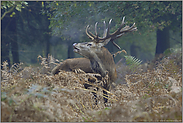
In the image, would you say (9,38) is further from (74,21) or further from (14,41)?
(74,21)

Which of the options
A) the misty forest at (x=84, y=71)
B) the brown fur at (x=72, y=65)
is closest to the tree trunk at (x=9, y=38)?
the misty forest at (x=84, y=71)

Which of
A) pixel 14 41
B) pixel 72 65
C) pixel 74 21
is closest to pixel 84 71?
pixel 72 65

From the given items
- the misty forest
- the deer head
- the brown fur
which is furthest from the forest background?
the deer head

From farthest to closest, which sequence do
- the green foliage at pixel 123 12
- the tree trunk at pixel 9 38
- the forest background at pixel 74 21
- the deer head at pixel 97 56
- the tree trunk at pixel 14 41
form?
the tree trunk at pixel 14 41, the tree trunk at pixel 9 38, the forest background at pixel 74 21, the green foliage at pixel 123 12, the deer head at pixel 97 56

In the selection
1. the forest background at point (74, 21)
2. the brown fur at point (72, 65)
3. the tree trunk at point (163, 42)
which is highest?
the forest background at point (74, 21)

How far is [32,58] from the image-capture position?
1989 cm

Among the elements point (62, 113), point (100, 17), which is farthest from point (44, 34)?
point (62, 113)

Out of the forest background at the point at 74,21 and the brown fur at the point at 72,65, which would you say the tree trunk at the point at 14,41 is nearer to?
the forest background at the point at 74,21

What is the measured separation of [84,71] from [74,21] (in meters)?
8.97

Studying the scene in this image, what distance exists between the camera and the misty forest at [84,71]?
7.25 ft

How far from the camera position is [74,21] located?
14.5 metres

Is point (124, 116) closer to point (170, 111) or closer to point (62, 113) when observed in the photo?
point (170, 111)

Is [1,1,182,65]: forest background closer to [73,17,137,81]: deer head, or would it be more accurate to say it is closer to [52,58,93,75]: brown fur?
[52,58,93,75]: brown fur

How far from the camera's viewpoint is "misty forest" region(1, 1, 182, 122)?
221 cm
